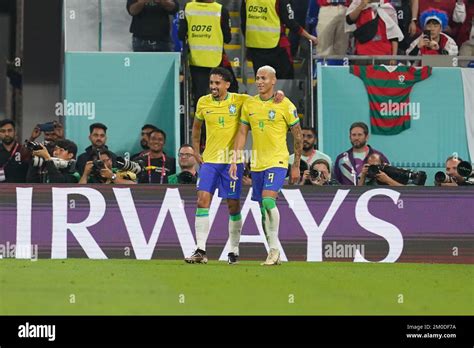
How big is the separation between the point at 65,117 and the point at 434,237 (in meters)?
6.34

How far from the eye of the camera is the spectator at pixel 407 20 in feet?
75.3

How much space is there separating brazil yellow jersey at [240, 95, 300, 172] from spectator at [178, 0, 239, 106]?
472 centimetres

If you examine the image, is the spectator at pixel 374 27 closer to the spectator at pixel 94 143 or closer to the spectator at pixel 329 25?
the spectator at pixel 329 25

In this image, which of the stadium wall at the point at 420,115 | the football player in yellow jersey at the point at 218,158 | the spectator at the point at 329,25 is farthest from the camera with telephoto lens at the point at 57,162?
the spectator at the point at 329,25

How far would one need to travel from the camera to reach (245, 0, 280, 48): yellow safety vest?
21234 millimetres

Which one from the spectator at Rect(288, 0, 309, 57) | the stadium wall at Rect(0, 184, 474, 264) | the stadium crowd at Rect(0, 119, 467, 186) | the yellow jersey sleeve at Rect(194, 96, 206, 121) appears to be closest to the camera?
the yellow jersey sleeve at Rect(194, 96, 206, 121)

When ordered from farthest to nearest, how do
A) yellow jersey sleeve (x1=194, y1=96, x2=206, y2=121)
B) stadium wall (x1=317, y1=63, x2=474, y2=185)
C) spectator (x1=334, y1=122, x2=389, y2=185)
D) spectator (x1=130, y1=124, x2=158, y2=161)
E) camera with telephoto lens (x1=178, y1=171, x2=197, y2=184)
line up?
stadium wall (x1=317, y1=63, x2=474, y2=185)
spectator (x1=130, y1=124, x2=158, y2=161)
spectator (x1=334, y1=122, x2=389, y2=185)
camera with telephoto lens (x1=178, y1=171, x2=197, y2=184)
yellow jersey sleeve (x1=194, y1=96, x2=206, y2=121)

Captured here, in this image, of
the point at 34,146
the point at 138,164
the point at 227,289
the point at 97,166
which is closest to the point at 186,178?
the point at 138,164

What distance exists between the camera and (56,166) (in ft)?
61.5

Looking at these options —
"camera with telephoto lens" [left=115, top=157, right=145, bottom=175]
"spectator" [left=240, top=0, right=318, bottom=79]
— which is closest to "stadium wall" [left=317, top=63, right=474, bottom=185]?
"spectator" [left=240, top=0, right=318, bottom=79]

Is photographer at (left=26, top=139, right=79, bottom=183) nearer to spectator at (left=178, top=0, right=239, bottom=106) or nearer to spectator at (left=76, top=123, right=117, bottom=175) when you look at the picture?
spectator at (left=76, top=123, right=117, bottom=175)
